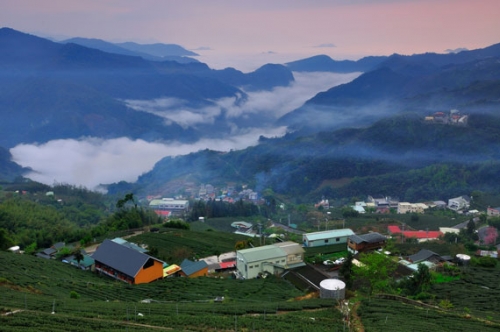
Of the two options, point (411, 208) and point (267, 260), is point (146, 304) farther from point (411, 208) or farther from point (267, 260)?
point (411, 208)

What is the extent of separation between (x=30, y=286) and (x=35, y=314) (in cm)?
807

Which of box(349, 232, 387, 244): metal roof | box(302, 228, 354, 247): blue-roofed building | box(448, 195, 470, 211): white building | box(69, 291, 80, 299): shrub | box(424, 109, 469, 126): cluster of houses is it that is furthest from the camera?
box(424, 109, 469, 126): cluster of houses

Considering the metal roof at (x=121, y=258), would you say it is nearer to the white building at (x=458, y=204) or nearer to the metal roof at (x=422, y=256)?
the metal roof at (x=422, y=256)

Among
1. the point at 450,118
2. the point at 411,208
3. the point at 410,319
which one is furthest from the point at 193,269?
the point at 450,118

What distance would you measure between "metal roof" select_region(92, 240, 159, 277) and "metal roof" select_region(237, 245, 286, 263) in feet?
26.2

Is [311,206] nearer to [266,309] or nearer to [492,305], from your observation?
[492,305]

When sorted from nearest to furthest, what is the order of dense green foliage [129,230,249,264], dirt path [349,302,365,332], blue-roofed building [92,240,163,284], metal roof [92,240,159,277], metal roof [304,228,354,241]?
1. dirt path [349,302,365,332]
2. blue-roofed building [92,240,163,284]
3. metal roof [92,240,159,277]
4. dense green foliage [129,230,249,264]
5. metal roof [304,228,354,241]

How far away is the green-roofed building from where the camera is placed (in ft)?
120

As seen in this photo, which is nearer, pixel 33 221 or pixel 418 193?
pixel 33 221

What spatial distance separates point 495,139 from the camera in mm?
102500

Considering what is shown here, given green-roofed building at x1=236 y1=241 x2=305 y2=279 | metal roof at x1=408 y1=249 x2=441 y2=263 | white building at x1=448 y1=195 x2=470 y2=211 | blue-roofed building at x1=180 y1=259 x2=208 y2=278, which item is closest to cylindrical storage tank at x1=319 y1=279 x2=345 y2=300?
green-roofed building at x1=236 y1=241 x2=305 y2=279

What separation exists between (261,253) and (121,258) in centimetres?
1088

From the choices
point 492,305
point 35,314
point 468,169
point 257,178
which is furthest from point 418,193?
point 35,314

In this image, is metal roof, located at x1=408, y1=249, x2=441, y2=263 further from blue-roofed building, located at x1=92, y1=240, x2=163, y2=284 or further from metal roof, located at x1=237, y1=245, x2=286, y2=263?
blue-roofed building, located at x1=92, y1=240, x2=163, y2=284
